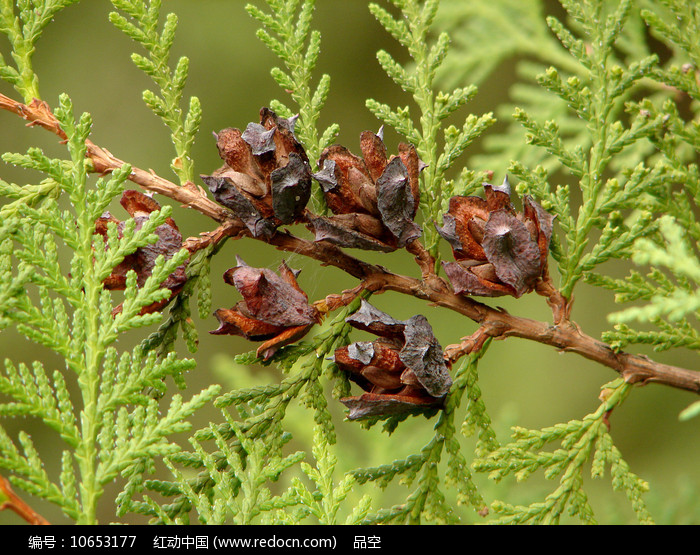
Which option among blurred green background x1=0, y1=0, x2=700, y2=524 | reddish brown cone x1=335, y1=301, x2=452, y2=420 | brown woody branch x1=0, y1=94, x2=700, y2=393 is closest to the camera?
reddish brown cone x1=335, y1=301, x2=452, y2=420

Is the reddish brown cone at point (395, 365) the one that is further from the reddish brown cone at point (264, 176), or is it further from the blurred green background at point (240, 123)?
the blurred green background at point (240, 123)

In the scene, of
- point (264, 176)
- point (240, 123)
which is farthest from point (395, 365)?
point (240, 123)

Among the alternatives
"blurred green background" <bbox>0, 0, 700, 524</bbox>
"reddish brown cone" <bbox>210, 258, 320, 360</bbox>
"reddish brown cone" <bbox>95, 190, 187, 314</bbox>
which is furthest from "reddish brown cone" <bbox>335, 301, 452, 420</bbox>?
"blurred green background" <bbox>0, 0, 700, 524</bbox>

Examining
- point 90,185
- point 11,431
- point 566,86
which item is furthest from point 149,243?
point 11,431

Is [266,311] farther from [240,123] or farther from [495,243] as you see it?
[240,123]

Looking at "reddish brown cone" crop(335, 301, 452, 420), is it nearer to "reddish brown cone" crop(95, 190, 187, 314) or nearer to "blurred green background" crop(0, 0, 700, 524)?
"reddish brown cone" crop(95, 190, 187, 314)

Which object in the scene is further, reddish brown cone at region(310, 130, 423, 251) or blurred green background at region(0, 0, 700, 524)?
blurred green background at region(0, 0, 700, 524)
